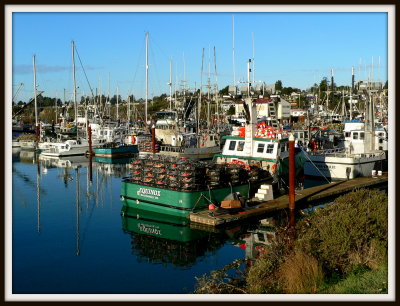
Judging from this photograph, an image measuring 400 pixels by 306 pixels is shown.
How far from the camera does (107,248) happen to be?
19625 mm

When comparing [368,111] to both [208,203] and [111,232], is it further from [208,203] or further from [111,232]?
[111,232]

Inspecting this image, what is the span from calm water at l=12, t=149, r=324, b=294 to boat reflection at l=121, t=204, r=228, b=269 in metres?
0.04

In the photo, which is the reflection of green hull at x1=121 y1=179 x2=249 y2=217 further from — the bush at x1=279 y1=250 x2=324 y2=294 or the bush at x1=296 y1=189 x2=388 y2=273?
the bush at x1=279 y1=250 x2=324 y2=294

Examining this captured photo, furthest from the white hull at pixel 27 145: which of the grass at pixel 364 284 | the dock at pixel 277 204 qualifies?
the grass at pixel 364 284

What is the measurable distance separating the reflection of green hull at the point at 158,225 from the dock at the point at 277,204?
0.67 meters

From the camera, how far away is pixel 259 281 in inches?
488

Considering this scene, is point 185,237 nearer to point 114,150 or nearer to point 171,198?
point 171,198

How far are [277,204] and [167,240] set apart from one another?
613 centimetres

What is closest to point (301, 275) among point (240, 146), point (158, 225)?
point (158, 225)

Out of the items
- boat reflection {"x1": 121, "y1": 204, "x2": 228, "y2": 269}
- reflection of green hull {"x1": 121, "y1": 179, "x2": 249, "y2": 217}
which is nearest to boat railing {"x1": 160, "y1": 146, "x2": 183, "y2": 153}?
reflection of green hull {"x1": 121, "y1": 179, "x2": 249, "y2": 217}

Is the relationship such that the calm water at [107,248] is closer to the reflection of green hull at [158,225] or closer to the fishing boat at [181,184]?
the reflection of green hull at [158,225]

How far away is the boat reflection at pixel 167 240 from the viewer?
18.4m

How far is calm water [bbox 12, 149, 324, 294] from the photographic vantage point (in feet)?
51.3
